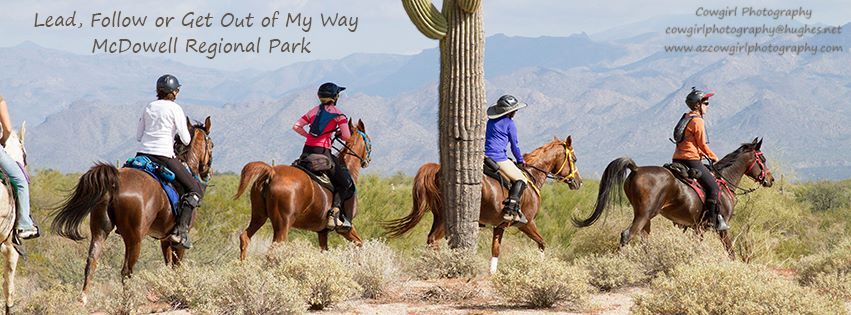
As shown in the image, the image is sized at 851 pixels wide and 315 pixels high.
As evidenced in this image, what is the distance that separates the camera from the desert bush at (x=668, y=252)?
11.9 m

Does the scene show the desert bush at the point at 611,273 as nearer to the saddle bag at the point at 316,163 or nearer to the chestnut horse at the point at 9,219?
the saddle bag at the point at 316,163

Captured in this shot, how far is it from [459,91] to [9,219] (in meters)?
5.10

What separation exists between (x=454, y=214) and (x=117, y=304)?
14.3ft

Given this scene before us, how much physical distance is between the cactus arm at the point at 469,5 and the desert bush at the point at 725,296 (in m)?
4.58

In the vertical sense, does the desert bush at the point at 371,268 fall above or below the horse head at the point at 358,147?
below

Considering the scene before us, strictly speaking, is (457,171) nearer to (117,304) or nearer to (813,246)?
(117,304)

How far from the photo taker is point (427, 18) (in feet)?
40.3

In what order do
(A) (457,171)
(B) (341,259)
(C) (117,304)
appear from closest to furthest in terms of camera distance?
1. (C) (117,304)
2. (B) (341,259)
3. (A) (457,171)

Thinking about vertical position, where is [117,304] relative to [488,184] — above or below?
below

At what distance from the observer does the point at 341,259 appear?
1120 cm

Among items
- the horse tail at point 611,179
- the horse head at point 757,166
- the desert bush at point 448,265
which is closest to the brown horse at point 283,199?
the desert bush at point 448,265

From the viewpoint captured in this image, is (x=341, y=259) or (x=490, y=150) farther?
(x=490, y=150)

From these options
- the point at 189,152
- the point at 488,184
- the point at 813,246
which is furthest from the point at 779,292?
the point at 813,246

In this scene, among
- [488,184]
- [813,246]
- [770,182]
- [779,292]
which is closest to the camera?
[779,292]
